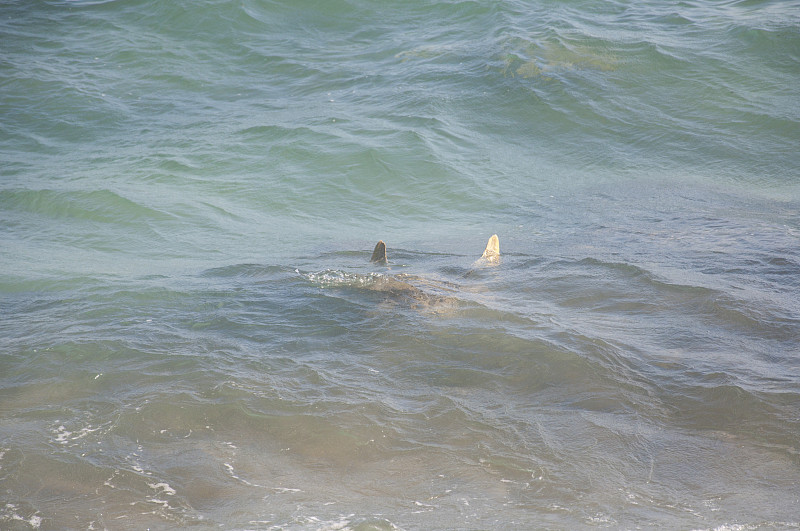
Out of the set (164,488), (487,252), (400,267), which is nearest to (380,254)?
(400,267)

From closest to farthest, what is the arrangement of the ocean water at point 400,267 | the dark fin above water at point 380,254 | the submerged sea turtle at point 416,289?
1. the ocean water at point 400,267
2. the submerged sea turtle at point 416,289
3. the dark fin above water at point 380,254

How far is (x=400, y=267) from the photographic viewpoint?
23.2ft

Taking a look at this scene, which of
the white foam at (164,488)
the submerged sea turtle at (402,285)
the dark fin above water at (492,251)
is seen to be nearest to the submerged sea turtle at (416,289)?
the submerged sea turtle at (402,285)

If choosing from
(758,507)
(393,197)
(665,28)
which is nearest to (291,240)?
(393,197)

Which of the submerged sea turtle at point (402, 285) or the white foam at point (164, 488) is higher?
the submerged sea turtle at point (402, 285)

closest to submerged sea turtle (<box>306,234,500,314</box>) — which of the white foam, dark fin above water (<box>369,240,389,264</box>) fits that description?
dark fin above water (<box>369,240,389,264</box>)

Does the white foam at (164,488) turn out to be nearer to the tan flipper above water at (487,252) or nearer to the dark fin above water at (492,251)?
the tan flipper above water at (487,252)

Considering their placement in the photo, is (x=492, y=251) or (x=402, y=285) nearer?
(x=402, y=285)

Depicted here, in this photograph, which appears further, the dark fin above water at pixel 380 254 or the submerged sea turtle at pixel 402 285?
the dark fin above water at pixel 380 254

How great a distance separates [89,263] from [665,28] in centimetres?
1277

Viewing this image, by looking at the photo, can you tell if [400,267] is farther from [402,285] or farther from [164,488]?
[164,488]

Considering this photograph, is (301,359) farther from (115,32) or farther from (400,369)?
(115,32)

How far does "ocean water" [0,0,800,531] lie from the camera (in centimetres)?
377

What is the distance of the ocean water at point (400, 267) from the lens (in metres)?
3.77
